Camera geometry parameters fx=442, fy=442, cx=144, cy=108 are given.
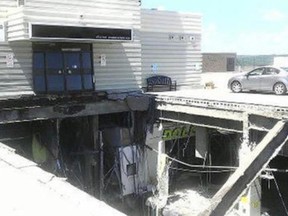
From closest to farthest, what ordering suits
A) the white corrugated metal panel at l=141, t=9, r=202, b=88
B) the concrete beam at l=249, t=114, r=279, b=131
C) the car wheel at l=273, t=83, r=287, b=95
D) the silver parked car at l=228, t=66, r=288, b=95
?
the concrete beam at l=249, t=114, r=279, b=131 → the car wheel at l=273, t=83, r=287, b=95 → the silver parked car at l=228, t=66, r=288, b=95 → the white corrugated metal panel at l=141, t=9, r=202, b=88

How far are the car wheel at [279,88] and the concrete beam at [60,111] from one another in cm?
751

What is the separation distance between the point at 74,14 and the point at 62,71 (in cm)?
267

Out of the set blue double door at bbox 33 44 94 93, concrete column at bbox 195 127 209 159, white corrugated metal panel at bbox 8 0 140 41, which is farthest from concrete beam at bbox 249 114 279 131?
blue double door at bbox 33 44 94 93

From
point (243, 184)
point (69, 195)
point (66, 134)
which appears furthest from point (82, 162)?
point (69, 195)

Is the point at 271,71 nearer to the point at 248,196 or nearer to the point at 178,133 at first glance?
the point at 178,133

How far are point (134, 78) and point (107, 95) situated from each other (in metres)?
2.44

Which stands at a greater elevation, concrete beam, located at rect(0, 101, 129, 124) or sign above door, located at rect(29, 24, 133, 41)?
sign above door, located at rect(29, 24, 133, 41)

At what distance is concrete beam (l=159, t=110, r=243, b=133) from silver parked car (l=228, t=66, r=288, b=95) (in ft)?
16.7

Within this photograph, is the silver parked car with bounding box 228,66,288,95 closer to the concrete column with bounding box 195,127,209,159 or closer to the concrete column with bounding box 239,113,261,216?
the concrete column with bounding box 195,127,209,159

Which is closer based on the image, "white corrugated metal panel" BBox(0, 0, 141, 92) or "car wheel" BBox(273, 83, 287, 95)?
"white corrugated metal panel" BBox(0, 0, 141, 92)

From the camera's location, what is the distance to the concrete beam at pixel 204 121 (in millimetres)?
17250

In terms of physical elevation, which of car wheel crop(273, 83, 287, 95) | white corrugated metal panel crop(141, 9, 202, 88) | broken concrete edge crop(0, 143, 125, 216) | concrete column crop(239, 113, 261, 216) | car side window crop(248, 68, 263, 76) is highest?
white corrugated metal panel crop(141, 9, 202, 88)

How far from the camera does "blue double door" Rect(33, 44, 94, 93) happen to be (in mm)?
19312

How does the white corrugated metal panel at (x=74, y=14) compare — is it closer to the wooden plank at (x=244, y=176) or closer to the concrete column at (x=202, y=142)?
the concrete column at (x=202, y=142)
